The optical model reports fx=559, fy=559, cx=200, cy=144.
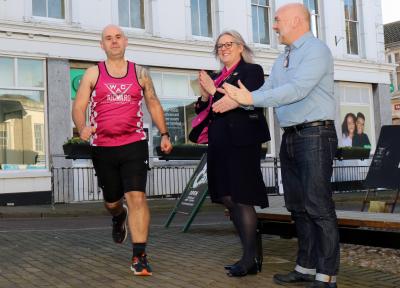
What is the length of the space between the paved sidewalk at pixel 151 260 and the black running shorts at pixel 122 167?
707 millimetres

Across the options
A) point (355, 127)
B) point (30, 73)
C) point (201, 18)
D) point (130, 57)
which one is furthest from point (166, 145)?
point (355, 127)

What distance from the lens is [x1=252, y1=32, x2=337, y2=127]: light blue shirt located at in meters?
3.74

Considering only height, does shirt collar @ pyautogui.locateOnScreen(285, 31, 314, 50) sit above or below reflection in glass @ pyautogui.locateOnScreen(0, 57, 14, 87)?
below

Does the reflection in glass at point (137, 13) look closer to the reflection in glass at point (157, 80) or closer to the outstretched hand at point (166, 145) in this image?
the reflection in glass at point (157, 80)

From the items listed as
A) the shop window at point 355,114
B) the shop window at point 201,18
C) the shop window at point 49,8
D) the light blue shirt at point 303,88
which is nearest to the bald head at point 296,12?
the light blue shirt at point 303,88

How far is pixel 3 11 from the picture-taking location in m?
14.9

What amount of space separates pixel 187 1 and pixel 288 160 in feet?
49.0

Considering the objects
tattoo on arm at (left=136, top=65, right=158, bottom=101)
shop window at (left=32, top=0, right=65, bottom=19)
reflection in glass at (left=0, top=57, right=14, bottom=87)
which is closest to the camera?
tattoo on arm at (left=136, top=65, right=158, bottom=101)

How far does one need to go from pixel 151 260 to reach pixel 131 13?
44.0 ft

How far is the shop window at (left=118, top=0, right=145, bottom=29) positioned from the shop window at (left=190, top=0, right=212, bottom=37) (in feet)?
6.20

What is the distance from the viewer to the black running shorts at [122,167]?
4.64 meters

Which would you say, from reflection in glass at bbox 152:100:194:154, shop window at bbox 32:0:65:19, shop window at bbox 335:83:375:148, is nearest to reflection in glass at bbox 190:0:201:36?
reflection in glass at bbox 152:100:194:154

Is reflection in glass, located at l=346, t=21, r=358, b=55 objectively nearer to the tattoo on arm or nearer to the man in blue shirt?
the tattoo on arm

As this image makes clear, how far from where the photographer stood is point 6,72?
1497 cm
